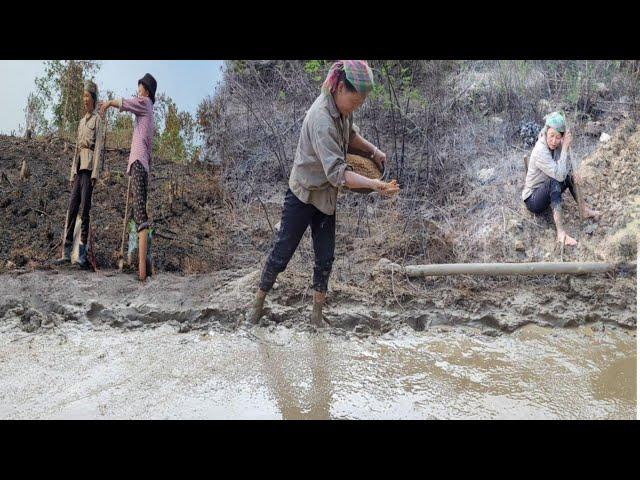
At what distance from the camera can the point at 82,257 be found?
4.74 metres

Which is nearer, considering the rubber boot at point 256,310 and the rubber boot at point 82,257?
the rubber boot at point 256,310

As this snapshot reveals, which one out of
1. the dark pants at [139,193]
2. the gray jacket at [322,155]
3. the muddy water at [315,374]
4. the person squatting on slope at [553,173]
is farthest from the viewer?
the person squatting on slope at [553,173]

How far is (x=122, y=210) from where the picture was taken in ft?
18.9

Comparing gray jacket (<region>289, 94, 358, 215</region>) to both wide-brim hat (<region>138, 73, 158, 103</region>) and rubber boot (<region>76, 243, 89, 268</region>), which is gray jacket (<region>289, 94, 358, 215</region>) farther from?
rubber boot (<region>76, 243, 89, 268</region>)

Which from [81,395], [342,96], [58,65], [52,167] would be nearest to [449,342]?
[342,96]

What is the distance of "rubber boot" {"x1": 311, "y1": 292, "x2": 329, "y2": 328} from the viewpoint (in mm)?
3990

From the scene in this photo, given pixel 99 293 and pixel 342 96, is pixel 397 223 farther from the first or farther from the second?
pixel 99 293

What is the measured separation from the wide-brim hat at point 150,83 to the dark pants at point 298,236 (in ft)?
5.19

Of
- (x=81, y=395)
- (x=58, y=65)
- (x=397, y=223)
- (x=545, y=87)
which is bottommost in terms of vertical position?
(x=81, y=395)

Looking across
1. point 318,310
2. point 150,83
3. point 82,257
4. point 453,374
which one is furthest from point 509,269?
point 82,257

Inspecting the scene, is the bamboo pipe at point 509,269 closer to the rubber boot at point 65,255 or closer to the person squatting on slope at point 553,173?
the person squatting on slope at point 553,173

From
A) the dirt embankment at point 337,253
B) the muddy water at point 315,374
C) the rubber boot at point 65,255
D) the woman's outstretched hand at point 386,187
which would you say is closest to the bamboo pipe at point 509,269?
the dirt embankment at point 337,253

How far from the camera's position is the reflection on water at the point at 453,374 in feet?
9.50

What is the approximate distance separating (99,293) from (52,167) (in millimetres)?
2753
